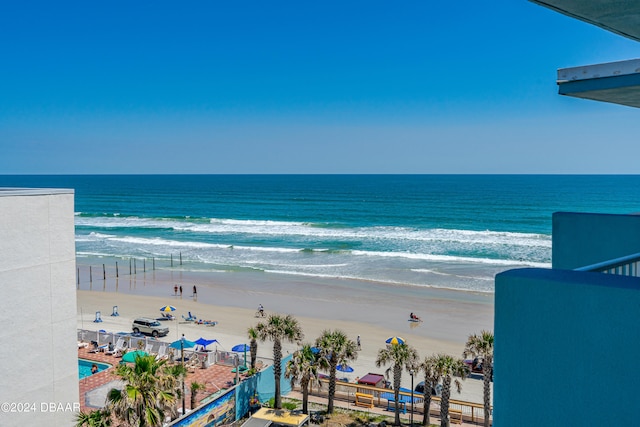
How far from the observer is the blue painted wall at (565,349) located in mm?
2385

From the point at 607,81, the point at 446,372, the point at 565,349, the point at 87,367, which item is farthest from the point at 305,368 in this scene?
the point at 565,349

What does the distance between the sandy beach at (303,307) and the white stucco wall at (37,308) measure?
11.8 meters

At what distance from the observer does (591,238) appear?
234 inches

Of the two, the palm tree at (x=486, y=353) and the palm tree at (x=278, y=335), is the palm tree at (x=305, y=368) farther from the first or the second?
the palm tree at (x=486, y=353)

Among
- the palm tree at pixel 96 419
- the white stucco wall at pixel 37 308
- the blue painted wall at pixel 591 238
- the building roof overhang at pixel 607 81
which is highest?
the building roof overhang at pixel 607 81

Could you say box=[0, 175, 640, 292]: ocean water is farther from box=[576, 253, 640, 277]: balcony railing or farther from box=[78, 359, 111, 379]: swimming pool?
box=[576, 253, 640, 277]: balcony railing

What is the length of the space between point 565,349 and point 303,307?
26.8 metres

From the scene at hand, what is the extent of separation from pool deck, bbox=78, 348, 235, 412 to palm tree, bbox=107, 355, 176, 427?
5650 millimetres

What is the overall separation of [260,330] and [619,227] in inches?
510

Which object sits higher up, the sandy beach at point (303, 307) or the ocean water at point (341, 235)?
the ocean water at point (341, 235)

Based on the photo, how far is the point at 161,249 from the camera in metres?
47.8

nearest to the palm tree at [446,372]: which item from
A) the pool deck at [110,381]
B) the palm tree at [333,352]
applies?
the palm tree at [333,352]

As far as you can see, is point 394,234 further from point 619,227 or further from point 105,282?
point 619,227

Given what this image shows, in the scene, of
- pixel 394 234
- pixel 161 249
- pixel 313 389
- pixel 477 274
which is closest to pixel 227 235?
pixel 161 249
